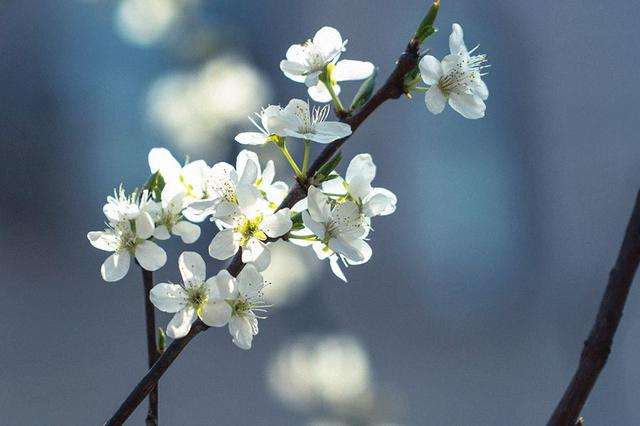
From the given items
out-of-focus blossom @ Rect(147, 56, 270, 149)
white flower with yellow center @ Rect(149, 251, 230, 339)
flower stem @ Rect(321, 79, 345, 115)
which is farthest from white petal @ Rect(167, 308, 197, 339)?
out-of-focus blossom @ Rect(147, 56, 270, 149)

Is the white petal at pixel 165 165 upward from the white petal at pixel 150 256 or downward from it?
upward

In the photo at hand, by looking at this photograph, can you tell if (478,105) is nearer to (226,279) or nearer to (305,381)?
(226,279)

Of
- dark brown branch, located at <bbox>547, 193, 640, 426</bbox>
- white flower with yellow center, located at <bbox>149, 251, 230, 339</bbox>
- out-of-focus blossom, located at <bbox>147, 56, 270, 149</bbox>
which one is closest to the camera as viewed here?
dark brown branch, located at <bbox>547, 193, 640, 426</bbox>

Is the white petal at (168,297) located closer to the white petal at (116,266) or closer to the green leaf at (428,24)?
the white petal at (116,266)

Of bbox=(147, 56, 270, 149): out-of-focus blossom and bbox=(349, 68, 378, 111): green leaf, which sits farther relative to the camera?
bbox=(147, 56, 270, 149): out-of-focus blossom

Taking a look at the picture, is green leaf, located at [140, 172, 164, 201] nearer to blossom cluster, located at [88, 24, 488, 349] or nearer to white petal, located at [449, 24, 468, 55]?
blossom cluster, located at [88, 24, 488, 349]

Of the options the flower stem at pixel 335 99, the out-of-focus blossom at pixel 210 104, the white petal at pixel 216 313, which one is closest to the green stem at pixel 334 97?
the flower stem at pixel 335 99
